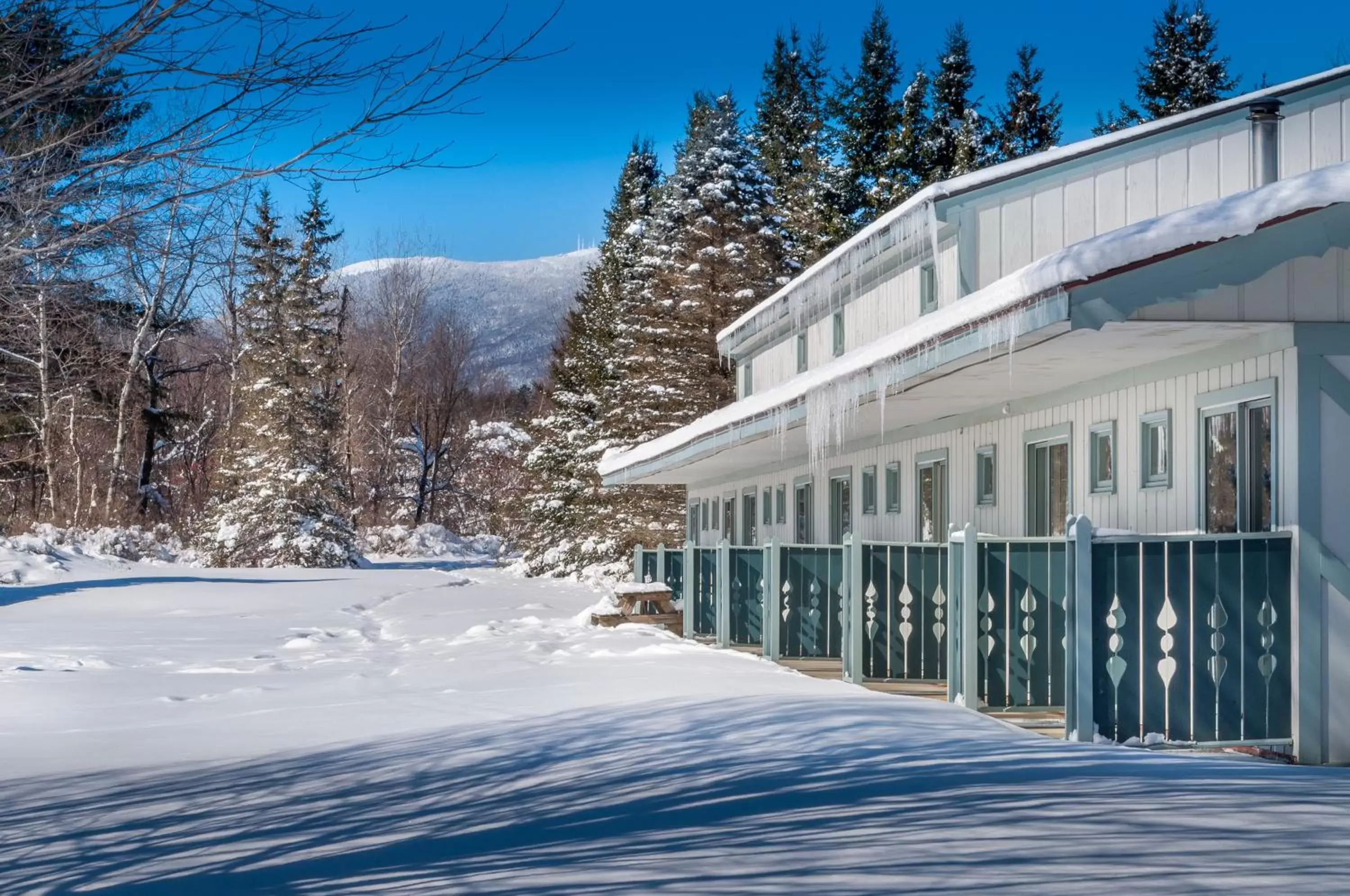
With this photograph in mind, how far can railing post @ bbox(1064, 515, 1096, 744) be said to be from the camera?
8430mm

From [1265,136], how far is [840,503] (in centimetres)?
1023

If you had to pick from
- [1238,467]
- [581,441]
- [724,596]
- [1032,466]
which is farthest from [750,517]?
[581,441]

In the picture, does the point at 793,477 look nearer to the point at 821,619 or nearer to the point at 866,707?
the point at 821,619

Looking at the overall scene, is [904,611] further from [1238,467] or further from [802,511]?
[802,511]

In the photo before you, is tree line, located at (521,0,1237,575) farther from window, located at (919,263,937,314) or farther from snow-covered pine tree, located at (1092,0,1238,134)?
window, located at (919,263,937,314)

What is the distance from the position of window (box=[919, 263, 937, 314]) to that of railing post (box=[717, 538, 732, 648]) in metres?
3.84

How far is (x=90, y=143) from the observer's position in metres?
7.47

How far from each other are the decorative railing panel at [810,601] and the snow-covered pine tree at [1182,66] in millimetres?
33179

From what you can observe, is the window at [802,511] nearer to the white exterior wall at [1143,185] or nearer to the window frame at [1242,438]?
the white exterior wall at [1143,185]

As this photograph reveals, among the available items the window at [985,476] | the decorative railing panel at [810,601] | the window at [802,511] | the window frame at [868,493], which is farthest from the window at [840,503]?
the decorative railing panel at [810,601]

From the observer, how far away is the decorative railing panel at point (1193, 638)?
8.55 metres

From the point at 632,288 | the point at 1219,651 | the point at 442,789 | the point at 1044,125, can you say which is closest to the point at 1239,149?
the point at 1219,651

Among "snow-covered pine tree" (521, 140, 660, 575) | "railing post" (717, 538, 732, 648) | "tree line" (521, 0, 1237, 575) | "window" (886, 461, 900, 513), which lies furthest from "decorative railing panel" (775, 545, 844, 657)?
"snow-covered pine tree" (521, 140, 660, 575)

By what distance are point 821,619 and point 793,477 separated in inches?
327
